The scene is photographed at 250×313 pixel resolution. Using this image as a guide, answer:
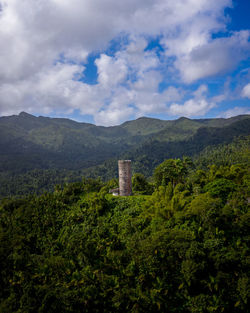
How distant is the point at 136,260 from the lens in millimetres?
14828

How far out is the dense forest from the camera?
13.1 meters

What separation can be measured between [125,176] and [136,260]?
1152 centimetres

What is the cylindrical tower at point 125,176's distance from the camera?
24.8m

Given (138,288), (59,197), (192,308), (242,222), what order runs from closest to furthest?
(192,308) < (138,288) < (242,222) < (59,197)

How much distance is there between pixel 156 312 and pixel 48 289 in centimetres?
719

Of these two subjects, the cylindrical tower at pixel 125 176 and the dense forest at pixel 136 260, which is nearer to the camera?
the dense forest at pixel 136 260

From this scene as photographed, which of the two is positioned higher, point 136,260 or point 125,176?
point 125,176

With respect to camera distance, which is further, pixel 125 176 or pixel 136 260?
pixel 125 176

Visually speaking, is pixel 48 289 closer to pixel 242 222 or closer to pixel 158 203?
pixel 158 203

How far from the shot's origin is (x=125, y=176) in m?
25.1

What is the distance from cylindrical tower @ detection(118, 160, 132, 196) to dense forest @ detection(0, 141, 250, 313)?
14.1 feet

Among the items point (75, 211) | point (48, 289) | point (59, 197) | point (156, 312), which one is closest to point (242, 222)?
point (156, 312)

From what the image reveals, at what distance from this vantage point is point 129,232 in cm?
1825

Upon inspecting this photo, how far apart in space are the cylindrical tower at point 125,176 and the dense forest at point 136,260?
4296 mm
